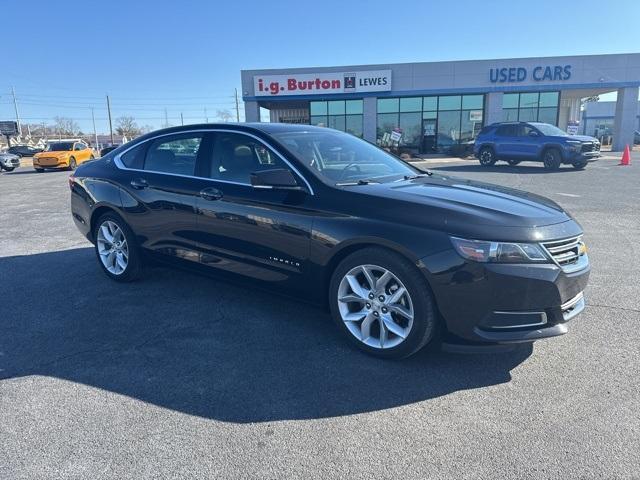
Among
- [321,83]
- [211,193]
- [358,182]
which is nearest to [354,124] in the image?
[321,83]

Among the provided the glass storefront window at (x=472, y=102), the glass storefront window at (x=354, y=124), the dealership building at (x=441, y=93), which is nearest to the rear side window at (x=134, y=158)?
the dealership building at (x=441, y=93)

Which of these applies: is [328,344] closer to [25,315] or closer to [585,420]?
[585,420]

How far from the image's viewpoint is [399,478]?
2.25m

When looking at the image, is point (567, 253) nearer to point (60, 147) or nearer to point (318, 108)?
point (60, 147)

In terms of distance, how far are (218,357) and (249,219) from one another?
44.0 inches

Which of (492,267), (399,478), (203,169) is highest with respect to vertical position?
(203,169)

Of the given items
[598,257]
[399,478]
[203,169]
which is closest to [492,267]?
[399,478]

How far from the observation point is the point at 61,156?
79.1 ft

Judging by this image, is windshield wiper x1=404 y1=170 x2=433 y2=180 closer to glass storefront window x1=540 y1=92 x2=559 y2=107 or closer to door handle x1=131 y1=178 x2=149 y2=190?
door handle x1=131 y1=178 x2=149 y2=190

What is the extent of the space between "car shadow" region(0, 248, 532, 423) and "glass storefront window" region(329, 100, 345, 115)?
2689 cm

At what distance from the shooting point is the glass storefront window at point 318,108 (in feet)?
99.3

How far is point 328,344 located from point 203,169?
1961 mm

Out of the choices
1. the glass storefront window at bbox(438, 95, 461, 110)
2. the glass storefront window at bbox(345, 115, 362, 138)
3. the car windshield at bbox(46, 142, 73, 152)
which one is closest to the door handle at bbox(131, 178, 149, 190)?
the car windshield at bbox(46, 142, 73, 152)

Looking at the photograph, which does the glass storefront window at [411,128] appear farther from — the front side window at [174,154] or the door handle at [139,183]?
the door handle at [139,183]
